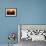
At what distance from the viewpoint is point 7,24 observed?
14.8 feet

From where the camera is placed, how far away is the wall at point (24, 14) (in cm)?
451

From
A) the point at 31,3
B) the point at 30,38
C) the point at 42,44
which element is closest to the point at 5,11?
the point at 31,3

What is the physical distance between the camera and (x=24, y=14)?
14.9 feet

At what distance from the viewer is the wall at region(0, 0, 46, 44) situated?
14.8 feet

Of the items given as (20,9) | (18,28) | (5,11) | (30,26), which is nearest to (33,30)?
(30,26)

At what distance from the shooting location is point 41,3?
452 centimetres

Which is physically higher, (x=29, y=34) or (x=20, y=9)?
(x=20, y=9)

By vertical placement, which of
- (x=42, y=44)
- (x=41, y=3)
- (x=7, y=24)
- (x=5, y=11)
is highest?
(x=41, y=3)

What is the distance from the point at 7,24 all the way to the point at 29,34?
2.88ft

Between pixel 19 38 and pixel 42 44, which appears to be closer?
pixel 42 44

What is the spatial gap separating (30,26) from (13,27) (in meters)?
0.61

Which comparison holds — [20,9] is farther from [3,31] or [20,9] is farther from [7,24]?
[3,31]

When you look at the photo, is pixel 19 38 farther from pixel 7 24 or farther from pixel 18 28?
pixel 7 24

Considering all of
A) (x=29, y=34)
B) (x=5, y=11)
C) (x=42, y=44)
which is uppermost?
(x=5, y=11)
